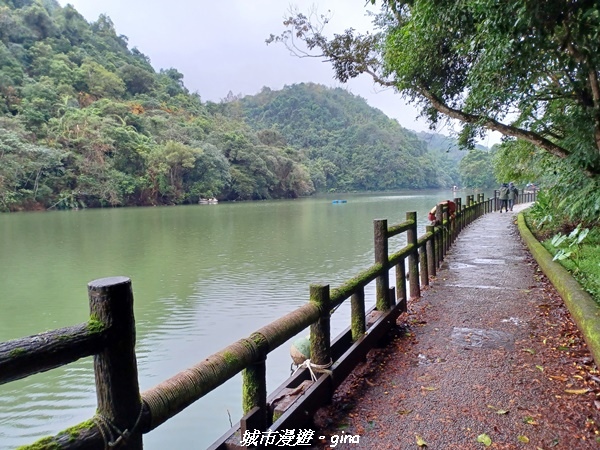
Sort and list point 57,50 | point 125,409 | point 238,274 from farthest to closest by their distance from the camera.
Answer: point 57,50
point 238,274
point 125,409

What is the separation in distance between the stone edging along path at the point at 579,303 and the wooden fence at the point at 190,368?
1.51 m

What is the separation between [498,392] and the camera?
2.86 m

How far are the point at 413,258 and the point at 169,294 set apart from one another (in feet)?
17.8

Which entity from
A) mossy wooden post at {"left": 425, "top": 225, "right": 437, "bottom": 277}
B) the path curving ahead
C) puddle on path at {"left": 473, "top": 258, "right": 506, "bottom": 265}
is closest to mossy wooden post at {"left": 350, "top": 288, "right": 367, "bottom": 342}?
the path curving ahead

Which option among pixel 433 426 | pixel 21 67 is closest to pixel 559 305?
pixel 433 426

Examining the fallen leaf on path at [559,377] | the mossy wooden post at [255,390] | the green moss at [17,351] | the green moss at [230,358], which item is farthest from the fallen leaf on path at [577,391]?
the green moss at [17,351]

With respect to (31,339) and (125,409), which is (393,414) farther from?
(31,339)

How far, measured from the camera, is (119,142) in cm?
3925

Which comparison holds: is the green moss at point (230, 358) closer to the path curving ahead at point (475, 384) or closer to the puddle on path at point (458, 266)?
the path curving ahead at point (475, 384)

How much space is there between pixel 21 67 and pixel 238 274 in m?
48.9

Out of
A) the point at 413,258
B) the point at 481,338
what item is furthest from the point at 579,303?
the point at 413,258

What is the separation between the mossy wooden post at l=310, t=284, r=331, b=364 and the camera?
2697 millimetres

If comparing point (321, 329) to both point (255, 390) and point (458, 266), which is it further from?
point (458, 266)

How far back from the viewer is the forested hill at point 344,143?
267ft
